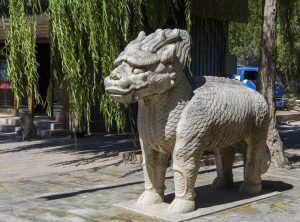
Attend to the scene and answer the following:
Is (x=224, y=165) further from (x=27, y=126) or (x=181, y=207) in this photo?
(x=27, y=126)

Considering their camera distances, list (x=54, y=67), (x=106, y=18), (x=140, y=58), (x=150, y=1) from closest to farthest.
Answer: (x=140, y=58) → (x=106, y=18) → (x=54, y=67) → (x=150, y=1)

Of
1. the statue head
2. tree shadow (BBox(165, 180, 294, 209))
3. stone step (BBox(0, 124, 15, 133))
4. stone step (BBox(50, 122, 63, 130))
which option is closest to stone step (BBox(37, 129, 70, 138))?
stone step (BBox(50, 122, 63, 130))

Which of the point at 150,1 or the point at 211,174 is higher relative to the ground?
the point at 150,1

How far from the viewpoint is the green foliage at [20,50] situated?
6.36 metres

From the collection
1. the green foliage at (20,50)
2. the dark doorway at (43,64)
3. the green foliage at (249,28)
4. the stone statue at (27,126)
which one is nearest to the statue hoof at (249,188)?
the green foliage at (20,50)

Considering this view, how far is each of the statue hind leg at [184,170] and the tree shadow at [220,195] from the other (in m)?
0.34

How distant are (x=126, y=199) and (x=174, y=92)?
1.55 meters

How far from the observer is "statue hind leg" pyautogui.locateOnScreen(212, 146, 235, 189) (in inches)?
240

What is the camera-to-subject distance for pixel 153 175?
5.25m

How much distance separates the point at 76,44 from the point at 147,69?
7.41 feet

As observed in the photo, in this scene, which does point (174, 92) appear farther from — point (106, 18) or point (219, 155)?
point (106, 18)

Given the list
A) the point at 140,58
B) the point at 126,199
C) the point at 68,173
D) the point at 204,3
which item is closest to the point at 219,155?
the point at 126,199

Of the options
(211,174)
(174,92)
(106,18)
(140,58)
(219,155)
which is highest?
(106,18)

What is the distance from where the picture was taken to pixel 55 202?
5594mm
